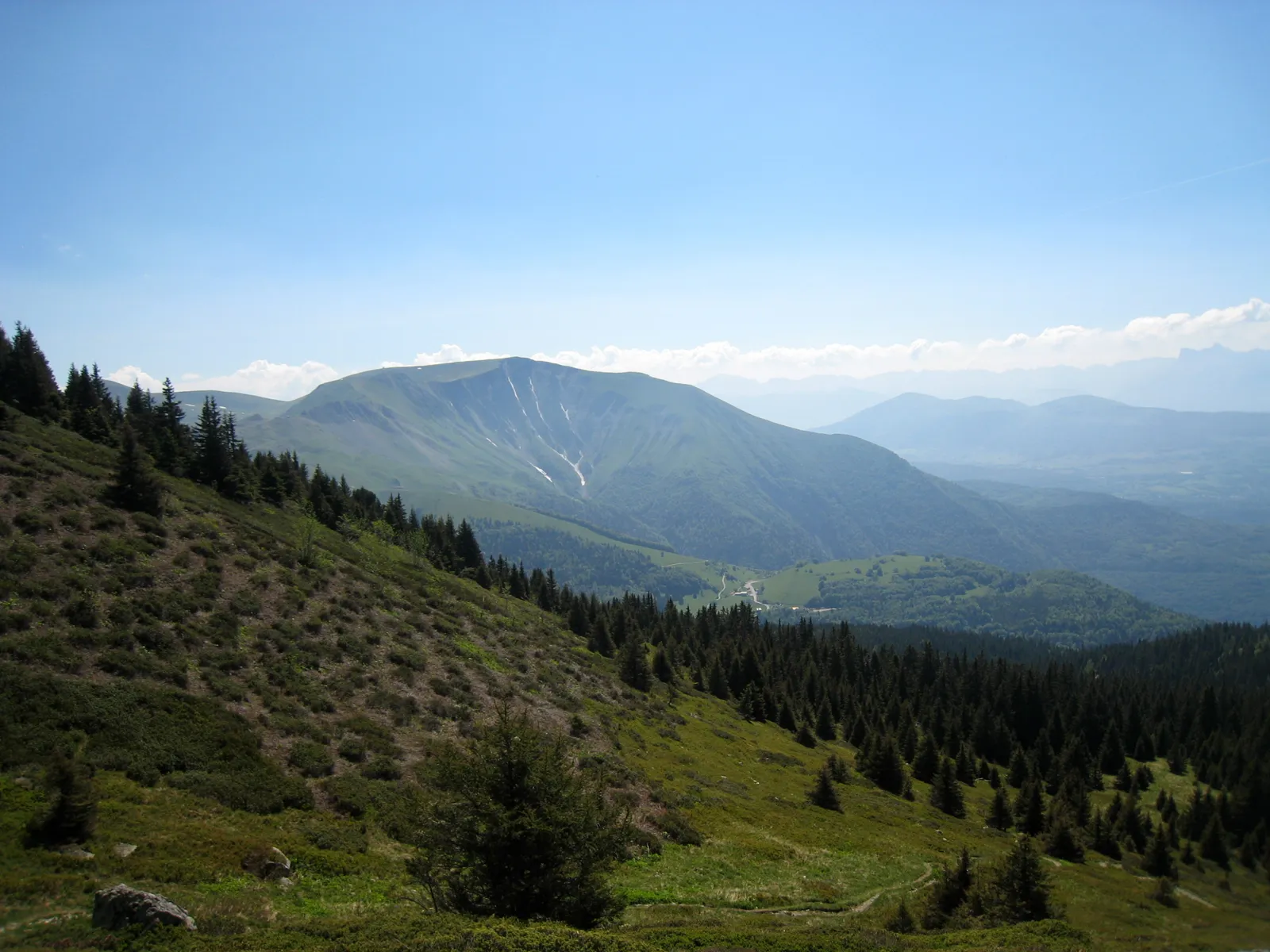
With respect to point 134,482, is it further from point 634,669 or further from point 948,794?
point 948,794

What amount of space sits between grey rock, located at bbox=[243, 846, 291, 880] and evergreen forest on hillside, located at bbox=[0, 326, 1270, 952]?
0.17 metres

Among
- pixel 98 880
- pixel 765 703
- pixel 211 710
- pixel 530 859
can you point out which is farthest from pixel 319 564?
pixel 765 703

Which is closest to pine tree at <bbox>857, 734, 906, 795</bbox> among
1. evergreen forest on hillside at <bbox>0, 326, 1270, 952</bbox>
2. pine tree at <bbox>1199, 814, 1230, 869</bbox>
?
evergreen forest on hillside at <bbox>0, 326, 1270, 952</bbox>

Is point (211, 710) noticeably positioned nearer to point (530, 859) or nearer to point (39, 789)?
point (39, 789)

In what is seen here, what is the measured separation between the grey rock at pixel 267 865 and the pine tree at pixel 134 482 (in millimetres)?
36751

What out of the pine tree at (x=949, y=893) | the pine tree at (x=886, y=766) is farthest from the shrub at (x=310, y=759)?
the pine tree at (x=886, y=766)

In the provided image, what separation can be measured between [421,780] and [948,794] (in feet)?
190

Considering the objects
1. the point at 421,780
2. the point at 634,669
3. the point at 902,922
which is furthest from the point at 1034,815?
the point at 421,780

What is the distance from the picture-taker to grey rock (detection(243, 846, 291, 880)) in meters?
20.4

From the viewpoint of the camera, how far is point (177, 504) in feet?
176

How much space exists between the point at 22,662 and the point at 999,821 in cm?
7396

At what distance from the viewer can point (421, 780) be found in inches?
1216

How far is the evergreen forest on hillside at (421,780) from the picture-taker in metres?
17.2

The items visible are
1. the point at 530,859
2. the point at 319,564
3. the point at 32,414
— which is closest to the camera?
the point at 530,859
